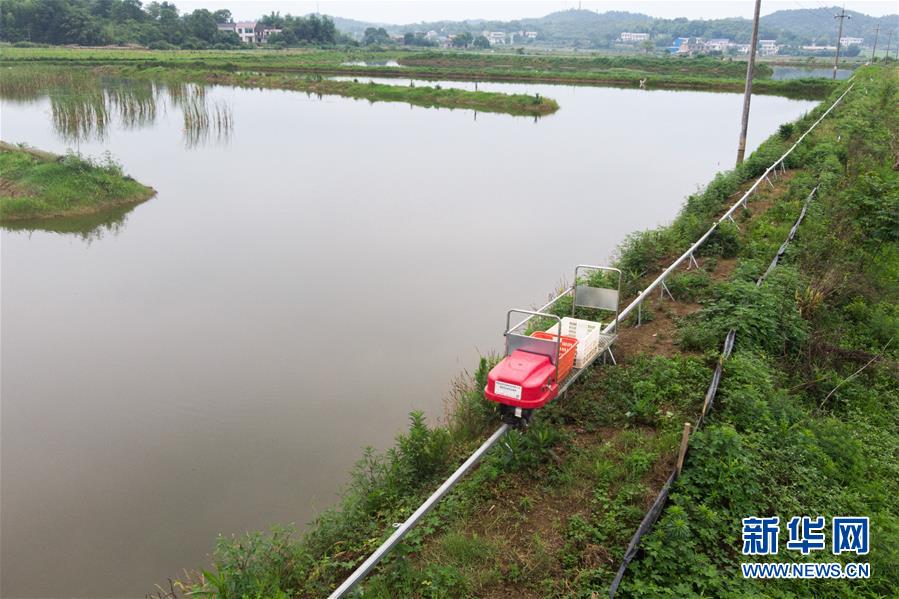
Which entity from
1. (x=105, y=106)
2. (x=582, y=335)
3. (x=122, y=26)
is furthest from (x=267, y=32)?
(x=582, y=335)

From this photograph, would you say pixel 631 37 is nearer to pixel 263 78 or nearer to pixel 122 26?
pixel 122 26

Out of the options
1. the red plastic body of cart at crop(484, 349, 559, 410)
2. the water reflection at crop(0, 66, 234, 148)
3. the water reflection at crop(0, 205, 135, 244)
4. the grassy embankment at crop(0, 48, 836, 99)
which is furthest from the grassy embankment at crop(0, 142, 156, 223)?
the grassy embankment at crop(0, 48, 836, 99)

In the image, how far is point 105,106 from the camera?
82.3 ft

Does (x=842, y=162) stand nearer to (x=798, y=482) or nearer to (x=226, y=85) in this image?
(x=798, y=482)

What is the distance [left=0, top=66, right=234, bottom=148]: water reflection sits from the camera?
2186 cm

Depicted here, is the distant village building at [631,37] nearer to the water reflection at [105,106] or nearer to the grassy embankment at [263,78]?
the grassy embankment at [263,78]

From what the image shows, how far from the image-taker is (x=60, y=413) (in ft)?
23.8

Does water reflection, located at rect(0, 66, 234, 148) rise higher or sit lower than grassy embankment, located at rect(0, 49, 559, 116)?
lower

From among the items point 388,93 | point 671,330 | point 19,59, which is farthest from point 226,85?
point 671,330

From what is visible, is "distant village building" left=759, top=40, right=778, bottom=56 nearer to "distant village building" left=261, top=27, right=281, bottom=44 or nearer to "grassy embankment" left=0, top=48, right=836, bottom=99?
"grassy embankment" left=0, top=48, right=836, bottom=99

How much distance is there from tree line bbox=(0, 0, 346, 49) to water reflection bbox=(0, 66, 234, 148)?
117 feet

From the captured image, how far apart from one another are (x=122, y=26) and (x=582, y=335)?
81.7 m

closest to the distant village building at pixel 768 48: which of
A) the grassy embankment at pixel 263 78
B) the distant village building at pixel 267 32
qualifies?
the distant village building at pixel 267 32

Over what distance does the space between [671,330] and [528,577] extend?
4.28 m
